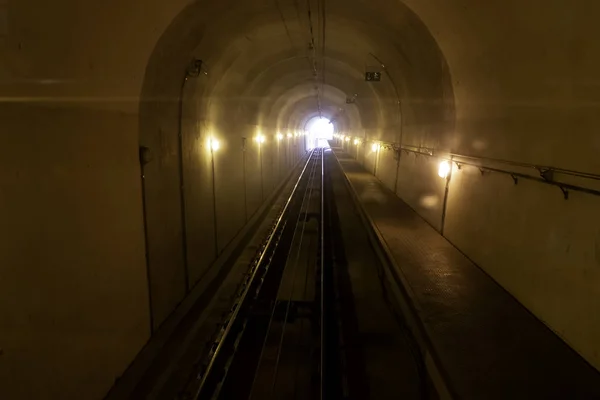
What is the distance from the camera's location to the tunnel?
12.5 feet

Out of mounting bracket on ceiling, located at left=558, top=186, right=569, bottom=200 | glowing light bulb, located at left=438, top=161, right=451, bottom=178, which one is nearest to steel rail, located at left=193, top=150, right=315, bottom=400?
glowing light bulb, located at left=438, top=161, right=451, bottom=178

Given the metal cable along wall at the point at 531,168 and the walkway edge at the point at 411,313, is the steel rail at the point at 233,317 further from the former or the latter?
the metal cable along wall at the point at 531,168

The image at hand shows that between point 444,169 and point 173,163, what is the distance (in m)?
5.27

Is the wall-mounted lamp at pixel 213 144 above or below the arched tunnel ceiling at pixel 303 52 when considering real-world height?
below

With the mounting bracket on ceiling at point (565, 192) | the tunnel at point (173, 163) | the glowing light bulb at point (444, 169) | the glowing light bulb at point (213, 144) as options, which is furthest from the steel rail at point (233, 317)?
the mounting bracket on ceiling at point (565, 192)

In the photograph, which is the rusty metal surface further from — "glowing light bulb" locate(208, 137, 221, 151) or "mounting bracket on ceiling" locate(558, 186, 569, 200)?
"glowing light bulb" locate(208, 137, 221, 151)

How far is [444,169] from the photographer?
8.26 metres

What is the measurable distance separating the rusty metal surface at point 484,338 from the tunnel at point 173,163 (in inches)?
3.6

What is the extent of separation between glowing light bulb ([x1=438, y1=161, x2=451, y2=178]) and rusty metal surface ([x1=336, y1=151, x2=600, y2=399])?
1546 millimetres

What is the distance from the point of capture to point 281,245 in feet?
39.0

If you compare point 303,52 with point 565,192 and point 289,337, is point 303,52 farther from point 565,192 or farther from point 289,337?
point 565,192

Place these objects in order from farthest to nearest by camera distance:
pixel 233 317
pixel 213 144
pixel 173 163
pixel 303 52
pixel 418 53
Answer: pixel 303 52 → pixel 213 144 → pixel 418 53 → pixel 233 317 → pixel 173 163

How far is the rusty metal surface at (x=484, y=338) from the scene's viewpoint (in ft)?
12.5

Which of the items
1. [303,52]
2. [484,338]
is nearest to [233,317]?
[484,338]
